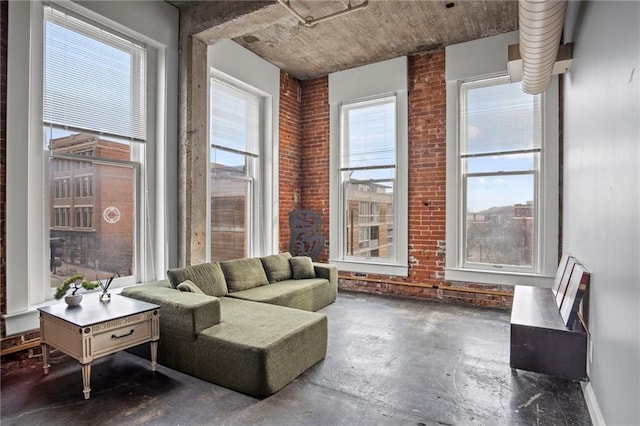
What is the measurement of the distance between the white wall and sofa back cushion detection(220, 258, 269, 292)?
3423mm

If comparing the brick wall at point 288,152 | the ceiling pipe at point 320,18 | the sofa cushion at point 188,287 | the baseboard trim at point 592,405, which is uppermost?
the ceiling pipe at point 320,18

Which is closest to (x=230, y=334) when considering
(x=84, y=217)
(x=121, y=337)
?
(x=121, y=337)

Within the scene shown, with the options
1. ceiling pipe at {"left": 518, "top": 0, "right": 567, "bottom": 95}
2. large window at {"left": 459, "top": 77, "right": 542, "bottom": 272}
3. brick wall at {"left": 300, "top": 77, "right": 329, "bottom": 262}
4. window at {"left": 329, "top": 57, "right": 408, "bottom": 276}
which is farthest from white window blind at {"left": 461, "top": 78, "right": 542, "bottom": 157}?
brick wall at {"left": 300, "top": 77, "right": 329, "bottom": 262}

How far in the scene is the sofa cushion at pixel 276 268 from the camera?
4952 mm

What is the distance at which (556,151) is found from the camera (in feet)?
14.9

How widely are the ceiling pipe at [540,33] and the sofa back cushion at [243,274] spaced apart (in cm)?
A: 372

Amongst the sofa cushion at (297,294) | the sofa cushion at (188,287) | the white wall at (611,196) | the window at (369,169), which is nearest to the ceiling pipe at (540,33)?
the white wall at (611,196)

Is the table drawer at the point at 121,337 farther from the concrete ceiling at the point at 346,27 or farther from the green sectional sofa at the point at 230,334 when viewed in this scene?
the concrete ceiling at the point at 346,27

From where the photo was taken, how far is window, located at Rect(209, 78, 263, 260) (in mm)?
5086

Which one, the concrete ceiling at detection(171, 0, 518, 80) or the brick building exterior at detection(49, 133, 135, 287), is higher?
the concrete ceiling at detection(171, 0, 518, 80)

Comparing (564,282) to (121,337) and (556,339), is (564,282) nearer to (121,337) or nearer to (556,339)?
(556,339)

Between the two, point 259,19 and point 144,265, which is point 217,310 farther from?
point 259,19

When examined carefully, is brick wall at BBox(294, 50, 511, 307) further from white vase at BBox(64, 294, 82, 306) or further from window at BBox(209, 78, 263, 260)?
white vase at BBox(64, 294, 82, 306)

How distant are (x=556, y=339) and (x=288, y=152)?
4867 millimetres
